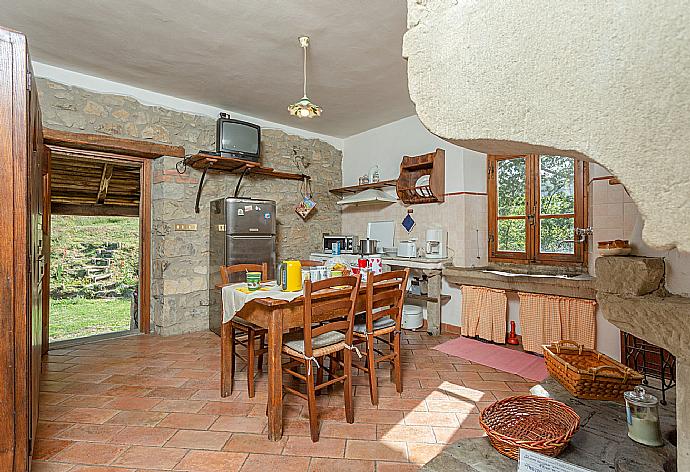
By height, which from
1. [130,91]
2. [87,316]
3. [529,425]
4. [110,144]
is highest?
[130,91]

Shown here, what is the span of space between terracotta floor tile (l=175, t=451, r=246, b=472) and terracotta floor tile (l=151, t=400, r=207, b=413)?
55cm

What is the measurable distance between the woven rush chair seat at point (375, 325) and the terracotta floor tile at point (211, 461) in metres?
1.06

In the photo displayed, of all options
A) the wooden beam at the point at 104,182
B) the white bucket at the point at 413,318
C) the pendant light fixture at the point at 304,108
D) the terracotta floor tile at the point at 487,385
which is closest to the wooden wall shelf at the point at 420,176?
the white bucket at the point at 413,318

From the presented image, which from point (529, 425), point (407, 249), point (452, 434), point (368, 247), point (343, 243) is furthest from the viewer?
point (343, 243)

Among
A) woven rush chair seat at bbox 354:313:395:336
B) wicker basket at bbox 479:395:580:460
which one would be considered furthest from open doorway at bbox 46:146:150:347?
wicker basket at bbox 479:395:580:460

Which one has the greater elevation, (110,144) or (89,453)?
(110,144)

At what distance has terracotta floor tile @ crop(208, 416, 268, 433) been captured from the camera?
2326 mm

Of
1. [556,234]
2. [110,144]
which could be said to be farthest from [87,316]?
[556,234]

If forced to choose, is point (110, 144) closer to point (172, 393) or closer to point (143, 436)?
point (172, 393)

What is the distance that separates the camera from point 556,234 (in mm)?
4031

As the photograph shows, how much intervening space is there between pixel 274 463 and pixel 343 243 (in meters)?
3.77

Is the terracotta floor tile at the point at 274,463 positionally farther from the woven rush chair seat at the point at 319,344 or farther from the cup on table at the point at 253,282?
the cup on table at the point at 253,282

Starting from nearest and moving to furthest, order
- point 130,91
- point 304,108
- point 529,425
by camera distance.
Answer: point 529,425
point 304,108
point 130,91

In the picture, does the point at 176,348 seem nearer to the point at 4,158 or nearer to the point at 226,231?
the point at 226,231
